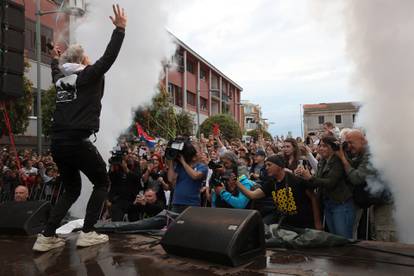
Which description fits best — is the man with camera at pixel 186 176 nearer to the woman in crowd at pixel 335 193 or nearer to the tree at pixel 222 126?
the woman in crowd at pixel 335 193

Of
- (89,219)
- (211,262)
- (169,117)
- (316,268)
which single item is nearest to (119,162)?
(89,219)

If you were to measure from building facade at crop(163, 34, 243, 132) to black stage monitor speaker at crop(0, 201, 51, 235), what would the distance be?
33.9 metres

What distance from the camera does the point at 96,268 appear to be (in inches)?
130

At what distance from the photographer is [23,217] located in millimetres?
4867

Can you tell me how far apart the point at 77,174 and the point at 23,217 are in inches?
49.5

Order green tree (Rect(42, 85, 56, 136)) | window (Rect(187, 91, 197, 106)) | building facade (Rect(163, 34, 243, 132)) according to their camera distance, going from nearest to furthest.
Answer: green tree (Rect(42, 85, 56, 136)), building facade (Rect(163, 34, 243, 132)), window (Rect(187, 91, 197, 106))

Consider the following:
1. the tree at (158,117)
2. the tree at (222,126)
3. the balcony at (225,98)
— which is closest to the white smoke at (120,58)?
the tree at (158,117)

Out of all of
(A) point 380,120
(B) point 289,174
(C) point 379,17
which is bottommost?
(B) point 289,174

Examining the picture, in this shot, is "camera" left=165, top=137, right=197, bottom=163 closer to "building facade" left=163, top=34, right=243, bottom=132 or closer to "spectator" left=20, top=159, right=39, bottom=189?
"spectator" left=20, top=159, right=39, bottom=189

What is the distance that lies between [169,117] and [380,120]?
2308cm

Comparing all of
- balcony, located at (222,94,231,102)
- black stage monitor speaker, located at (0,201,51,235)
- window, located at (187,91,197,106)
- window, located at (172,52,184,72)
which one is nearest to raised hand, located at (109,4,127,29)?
black stage monitor speaker, located at (0,201,51,235)

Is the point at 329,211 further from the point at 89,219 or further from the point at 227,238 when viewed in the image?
the point at 89,219

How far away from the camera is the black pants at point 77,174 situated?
12.7 feet

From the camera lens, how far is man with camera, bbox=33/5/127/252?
3.79 meters
